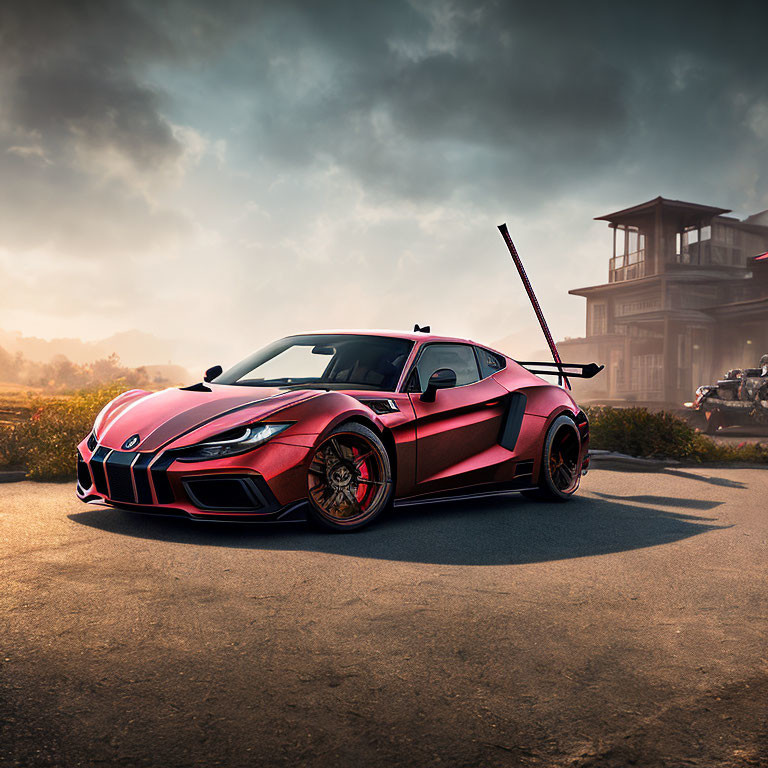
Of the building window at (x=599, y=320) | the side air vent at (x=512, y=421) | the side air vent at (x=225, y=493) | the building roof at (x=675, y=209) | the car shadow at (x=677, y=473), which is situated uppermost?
the building roof at (x=675, y=209)

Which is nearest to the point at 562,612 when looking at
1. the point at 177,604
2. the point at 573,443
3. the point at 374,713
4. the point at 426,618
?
the point at 426,618

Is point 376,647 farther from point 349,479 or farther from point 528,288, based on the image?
point 528,288

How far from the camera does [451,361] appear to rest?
662cm

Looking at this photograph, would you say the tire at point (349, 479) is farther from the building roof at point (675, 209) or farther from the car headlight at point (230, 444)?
the building roof at point (675, 209)

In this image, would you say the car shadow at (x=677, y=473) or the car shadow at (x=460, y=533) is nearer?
the car shadow at (x=460, y=533)

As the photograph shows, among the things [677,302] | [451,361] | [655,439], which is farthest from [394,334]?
[677,302]

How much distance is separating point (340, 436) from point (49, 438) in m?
4.71

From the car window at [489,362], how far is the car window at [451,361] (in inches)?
3.1

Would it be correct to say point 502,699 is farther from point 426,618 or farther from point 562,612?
point 562,612

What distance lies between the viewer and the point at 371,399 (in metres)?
5.61

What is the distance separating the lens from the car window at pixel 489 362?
6751mm

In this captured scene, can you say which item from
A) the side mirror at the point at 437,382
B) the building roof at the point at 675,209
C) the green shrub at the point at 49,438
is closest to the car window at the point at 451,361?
the side mirror at the point at 437,382

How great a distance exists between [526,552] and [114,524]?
2.78 metres

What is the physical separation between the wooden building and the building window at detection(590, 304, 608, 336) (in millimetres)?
52
